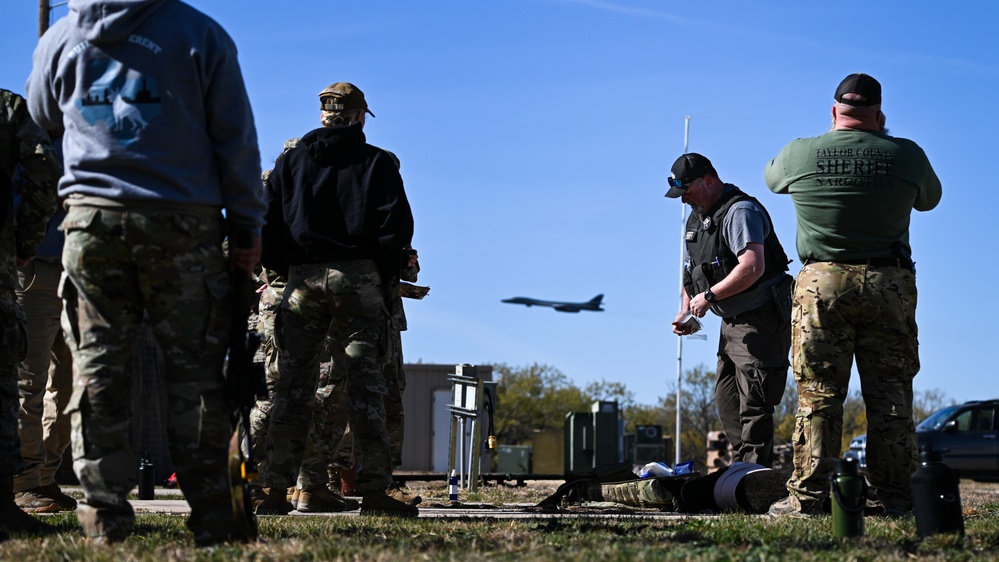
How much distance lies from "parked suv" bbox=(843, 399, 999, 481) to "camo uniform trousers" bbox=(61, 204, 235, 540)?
68.0 feet

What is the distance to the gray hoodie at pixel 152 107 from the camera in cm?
498

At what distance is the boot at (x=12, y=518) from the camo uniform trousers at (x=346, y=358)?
1708 mm

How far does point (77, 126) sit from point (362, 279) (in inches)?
93.9

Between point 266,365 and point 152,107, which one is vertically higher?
point 152,107

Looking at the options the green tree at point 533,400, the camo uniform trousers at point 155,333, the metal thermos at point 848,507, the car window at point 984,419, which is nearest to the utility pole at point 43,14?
the camo uniform trousers at point 155,333

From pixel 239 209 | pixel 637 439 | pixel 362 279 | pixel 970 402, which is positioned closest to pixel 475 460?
pixel 362 279

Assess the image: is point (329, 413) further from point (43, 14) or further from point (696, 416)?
point (696, 416)

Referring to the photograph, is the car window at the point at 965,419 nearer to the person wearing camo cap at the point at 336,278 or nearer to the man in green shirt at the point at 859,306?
the man in green shirt at the point at 859,306

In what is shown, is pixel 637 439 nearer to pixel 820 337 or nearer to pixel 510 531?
pixel 820 337

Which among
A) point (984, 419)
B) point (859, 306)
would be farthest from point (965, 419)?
point (859, 306)

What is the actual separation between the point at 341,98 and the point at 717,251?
3051 millimetres

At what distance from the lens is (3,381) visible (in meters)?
5.88

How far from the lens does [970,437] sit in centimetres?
2452

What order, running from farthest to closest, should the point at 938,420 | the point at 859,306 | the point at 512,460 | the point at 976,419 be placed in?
the point at 512,460, the point at 938,420, the point at 976,419, the point at 859,306
